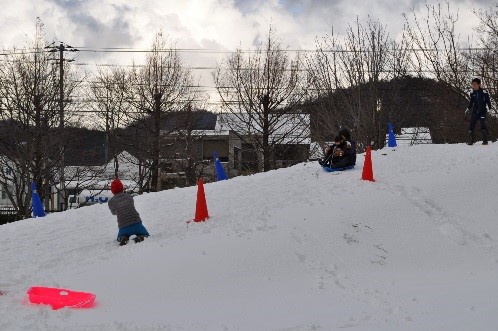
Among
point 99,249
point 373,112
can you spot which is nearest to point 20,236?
point 99,249

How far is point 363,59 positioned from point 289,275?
2068cm

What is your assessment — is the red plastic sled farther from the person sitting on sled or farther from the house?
the house

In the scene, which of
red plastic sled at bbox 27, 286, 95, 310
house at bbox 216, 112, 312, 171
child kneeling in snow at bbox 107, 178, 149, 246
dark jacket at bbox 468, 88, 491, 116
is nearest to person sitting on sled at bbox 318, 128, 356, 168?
dark jacket at bbox 468, 88, 491, 116

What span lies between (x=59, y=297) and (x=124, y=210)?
306 cm

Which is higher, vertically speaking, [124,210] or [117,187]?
[117,187]

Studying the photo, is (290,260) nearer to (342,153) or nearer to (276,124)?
(342,153)

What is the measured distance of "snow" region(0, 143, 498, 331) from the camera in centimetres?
582

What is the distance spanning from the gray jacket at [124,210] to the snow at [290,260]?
1.28 feet

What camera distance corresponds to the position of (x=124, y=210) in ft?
30.4

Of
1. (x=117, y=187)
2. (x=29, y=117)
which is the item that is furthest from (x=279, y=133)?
(x=117, y=187)

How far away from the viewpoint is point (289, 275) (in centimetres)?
721

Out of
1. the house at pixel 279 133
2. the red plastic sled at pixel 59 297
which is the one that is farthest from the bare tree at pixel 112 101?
the red plastic sled at pixel 59 297

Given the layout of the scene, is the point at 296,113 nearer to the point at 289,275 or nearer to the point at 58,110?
the point at 58,110

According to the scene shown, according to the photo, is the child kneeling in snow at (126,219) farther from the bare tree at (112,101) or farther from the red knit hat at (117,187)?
the bare tree at (112,101)
